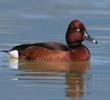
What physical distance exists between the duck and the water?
21 cm

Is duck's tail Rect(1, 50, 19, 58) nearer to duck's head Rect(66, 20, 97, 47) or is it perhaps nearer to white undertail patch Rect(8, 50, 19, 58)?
white undertail patch Rect(8, 50, 19, 58)

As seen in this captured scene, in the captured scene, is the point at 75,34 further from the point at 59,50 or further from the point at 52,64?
the point at 52,64

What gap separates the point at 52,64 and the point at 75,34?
1050 millimetres

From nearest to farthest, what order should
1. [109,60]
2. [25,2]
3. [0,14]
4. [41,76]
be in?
[41,76] < [109,60] < [0,14] < [25,2]

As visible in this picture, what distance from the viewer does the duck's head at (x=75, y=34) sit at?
41.6 feet

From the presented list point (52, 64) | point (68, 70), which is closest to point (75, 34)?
point (52, 64)

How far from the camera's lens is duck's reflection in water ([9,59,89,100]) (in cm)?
952

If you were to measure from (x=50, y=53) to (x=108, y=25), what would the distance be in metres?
4.46

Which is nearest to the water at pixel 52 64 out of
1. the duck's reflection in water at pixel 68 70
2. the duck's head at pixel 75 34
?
the duck's reflection in water at pixel 68 70

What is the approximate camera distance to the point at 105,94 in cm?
930

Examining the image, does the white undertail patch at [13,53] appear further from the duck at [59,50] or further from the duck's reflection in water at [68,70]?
the duck's reflection in water at [68,70]

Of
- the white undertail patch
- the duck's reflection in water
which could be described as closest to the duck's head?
the duck's reflection in water

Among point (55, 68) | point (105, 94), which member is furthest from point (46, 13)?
point (105, 94)

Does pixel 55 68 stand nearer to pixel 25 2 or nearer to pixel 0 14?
pixel 0 14
